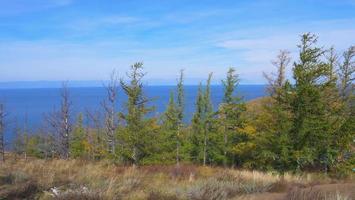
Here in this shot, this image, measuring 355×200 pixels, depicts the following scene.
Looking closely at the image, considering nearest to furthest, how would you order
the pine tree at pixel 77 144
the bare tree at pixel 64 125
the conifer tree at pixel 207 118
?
the conifer tree at pixel 207 118, the bare tree at pixel 64 125, the pine tree at pixel 77 144

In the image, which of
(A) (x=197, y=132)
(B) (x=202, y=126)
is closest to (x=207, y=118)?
(B) (x=202, y=126)

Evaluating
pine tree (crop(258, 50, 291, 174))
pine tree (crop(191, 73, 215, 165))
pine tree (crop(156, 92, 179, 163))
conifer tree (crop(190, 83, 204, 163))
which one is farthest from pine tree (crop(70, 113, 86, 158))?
pine tree (crop(258, 50, 291, 174))

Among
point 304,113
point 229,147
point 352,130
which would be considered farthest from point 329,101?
point 229,147

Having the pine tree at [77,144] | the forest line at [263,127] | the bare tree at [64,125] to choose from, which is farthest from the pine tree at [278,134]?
the pine tree at [77,144]

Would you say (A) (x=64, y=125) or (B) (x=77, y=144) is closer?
(A) (x=64, y=125)

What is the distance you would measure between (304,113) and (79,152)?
29.2m

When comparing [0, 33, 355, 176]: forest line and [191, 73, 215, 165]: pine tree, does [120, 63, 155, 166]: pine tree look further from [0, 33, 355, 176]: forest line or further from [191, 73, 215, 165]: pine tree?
[191, 73, 215, 165]: pine tree

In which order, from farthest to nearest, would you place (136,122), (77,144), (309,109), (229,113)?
1. (77,144)
2. (229,113)
3. (136,122)
4. (309,109)

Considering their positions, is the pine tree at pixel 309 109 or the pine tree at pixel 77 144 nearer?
the pine tree at pixel 309 109

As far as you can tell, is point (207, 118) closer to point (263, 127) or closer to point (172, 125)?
point (172, 125)

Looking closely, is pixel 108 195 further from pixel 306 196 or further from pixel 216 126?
pixel 216 126

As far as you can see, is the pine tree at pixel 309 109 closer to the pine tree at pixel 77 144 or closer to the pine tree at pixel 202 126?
the pine tree at pixel 202 126

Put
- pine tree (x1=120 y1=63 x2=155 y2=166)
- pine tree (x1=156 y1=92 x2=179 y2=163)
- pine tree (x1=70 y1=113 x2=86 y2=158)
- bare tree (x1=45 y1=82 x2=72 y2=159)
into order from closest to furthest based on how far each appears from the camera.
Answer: pine tree (x1=120 y1=63 x2=155 y2=166)
pine tree (x1=156 y1=92 x2=179 y2=163)
bare tree (x1=45 y1=82 x2=72 y2=159)
pine tree (x1=70 y1=113 x2=86 y2=158)

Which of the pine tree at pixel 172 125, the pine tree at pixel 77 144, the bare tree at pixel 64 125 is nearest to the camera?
the pine tree at pixel 172 125
